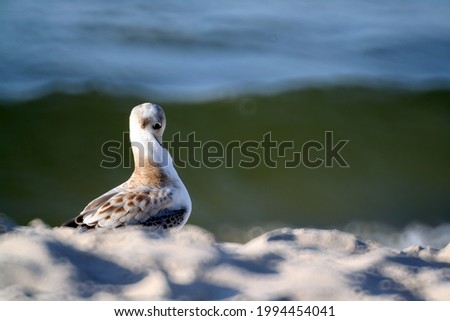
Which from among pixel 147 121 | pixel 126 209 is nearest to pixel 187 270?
pixel 126 209

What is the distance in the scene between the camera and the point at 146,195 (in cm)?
423

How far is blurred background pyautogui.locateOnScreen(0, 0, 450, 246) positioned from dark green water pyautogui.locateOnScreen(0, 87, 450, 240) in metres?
0.01

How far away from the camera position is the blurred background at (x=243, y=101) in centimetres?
800

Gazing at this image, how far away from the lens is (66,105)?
8.80 meters

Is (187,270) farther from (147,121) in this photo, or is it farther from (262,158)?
(262,158)

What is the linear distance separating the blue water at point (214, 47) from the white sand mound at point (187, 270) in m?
4.83

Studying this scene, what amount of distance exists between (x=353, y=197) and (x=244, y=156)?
4.07 ft

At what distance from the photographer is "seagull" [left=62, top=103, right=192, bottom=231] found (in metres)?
4.11

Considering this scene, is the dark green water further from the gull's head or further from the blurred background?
the gull's head

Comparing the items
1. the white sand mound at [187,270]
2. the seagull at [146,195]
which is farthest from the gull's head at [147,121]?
the white sand mound at [187,270]

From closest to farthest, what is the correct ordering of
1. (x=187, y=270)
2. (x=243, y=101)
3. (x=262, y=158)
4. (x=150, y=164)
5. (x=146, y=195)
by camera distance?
(x=187, y=270) < (x=146, y=195) < (x=150, y=164) < (x=262, y=158) < (x=243, y=101)

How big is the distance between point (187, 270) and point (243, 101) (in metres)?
5.38
